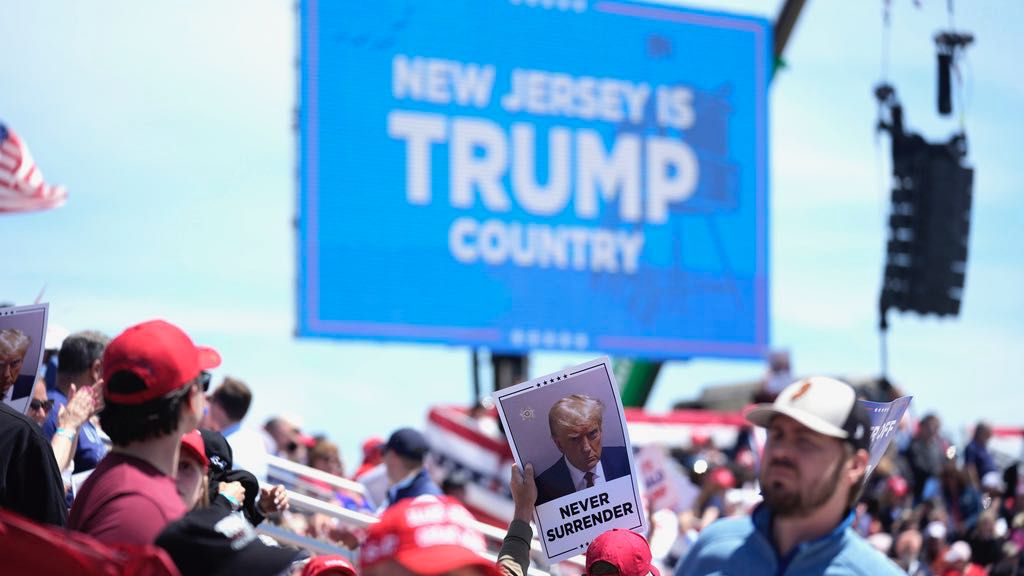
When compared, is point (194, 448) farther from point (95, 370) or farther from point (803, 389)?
point (95, 370)

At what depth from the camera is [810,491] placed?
313 cm

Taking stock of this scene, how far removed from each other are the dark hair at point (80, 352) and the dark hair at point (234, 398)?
1874 mm

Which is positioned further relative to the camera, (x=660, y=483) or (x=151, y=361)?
(x=660, y=483)

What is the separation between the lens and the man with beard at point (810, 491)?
3121 millimetres

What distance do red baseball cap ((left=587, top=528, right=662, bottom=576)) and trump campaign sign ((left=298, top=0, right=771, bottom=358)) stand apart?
12.2m

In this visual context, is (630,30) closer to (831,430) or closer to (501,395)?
(501,395)

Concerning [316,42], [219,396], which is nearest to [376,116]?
[316,42]

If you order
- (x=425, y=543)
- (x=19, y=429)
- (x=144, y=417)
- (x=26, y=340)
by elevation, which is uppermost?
(x=26, y=340)

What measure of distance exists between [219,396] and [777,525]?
4.17m

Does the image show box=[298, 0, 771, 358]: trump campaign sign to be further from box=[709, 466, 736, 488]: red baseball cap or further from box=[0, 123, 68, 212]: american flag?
box=[0, 123, 68, 212]: american flag

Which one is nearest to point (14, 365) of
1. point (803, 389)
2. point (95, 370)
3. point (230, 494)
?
point (95, 370)

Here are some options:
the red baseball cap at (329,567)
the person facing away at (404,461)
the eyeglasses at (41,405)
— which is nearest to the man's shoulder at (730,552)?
the red baseball cap at (329,567)

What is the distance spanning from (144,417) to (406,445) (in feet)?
14.4

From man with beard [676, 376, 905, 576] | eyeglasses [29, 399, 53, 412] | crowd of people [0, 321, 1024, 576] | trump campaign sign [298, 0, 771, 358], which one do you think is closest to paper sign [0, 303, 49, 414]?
crowd of people [0, 321, 1024, 576]
